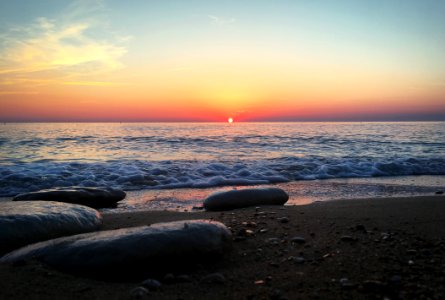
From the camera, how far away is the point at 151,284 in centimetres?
221

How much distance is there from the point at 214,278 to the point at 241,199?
2.81m

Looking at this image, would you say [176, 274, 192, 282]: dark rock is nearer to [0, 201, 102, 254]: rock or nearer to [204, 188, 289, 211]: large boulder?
[0, 201, 102, 254]: rock

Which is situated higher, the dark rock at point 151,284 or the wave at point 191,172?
the dark rock at point 151,284

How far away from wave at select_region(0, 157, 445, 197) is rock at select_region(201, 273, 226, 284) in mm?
5256

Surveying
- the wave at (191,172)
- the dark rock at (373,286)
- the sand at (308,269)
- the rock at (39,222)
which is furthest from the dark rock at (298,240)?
the wave at (191,172)

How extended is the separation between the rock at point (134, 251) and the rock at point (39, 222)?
1.35 ft

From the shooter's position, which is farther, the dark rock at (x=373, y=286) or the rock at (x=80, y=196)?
the rock at (x=80, y=196)

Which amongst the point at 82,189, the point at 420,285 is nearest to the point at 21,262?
the point at 420,285

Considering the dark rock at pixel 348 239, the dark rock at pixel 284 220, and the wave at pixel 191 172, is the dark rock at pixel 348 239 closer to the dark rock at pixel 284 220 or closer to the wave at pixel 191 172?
the dark rock at pixel 284 220

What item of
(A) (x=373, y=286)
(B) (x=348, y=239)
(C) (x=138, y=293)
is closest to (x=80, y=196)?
(C) (x=138, y=293)

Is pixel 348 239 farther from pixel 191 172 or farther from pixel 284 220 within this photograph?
pixel 191 172

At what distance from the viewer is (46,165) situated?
31.9 ft

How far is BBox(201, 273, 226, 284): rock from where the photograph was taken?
2.30 m

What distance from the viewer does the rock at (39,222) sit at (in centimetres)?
312
